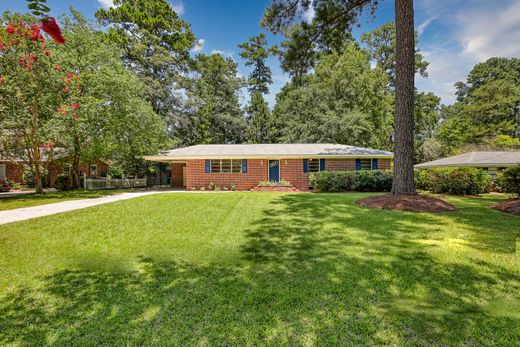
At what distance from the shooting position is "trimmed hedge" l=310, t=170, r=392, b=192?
13297 mm

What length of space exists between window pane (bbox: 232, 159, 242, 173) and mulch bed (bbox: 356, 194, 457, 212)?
31.8 feet

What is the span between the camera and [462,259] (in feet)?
12.7

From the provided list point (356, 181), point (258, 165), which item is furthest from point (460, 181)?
point (258, 165)

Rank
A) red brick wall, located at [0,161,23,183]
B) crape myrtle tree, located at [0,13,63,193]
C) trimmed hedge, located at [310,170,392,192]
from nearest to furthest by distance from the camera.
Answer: crape myrtle tree, located at [0,13,63,193] → trimmed hedge, located at [310,170,392,192] → red brick wall, located at [0,161,23,183]

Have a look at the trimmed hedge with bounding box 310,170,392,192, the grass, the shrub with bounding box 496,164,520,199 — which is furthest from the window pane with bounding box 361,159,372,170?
the grass

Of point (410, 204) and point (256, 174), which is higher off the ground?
point (256, 174)

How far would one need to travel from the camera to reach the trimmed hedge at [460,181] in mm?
11969

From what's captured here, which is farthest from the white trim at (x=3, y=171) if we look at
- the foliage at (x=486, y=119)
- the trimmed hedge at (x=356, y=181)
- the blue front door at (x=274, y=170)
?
the foliage at (x=486, y=119)

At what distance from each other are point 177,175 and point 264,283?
18574 mm

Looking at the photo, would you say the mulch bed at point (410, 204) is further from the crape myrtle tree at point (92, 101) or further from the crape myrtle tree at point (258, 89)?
Answer: the crape myrtle tree at point (258, 89)

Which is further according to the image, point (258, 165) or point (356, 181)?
point (258, 165)

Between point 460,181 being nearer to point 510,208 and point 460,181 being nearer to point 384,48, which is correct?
point 510,208

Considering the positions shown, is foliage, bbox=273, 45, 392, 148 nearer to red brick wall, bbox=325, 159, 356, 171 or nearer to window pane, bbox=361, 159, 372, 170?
window pane, bbox=361, 159, 372, 170

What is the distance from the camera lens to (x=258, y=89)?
34562 millimetres
